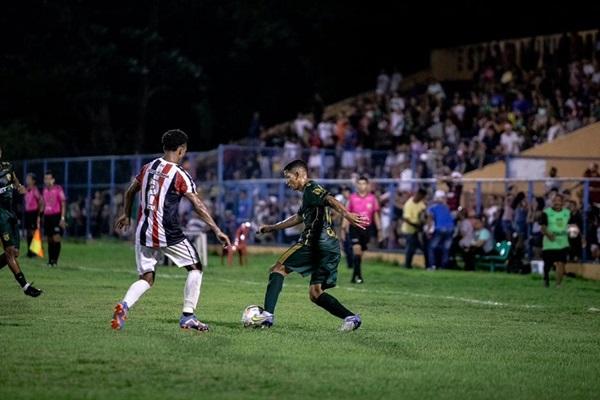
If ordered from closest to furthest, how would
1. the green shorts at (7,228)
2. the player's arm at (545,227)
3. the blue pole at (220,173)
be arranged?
the green shorts at (7,228) < the player's arm at (545,227) < the blue pole at (220,173)

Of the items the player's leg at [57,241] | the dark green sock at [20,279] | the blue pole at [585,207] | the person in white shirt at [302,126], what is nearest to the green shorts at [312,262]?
the dark green sock at [20,279]

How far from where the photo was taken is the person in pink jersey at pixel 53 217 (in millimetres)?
27125

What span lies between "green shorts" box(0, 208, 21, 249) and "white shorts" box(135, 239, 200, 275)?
12.8 feet

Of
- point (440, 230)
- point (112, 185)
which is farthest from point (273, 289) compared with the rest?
point (112, 185)

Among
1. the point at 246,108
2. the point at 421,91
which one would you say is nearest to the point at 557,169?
the point at 421,91

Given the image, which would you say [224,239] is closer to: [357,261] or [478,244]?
[357,261]

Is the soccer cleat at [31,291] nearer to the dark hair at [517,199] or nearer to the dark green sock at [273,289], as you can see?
the dark green sock at [273,289]

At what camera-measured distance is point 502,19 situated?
144ft

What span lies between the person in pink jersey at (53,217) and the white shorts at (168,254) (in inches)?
515

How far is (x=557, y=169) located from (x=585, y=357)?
18.9 m

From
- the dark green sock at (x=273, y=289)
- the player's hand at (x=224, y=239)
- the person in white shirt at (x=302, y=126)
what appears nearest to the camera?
the player's hand at (x=224, y=239)

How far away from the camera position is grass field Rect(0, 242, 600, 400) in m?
10.5

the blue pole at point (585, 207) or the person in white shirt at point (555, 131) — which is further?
the person in white shirt at point (555, 131)

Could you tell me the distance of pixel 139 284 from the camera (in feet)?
45.6
